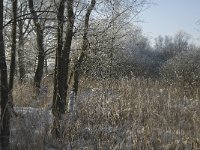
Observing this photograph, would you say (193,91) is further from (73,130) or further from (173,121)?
(73,130)

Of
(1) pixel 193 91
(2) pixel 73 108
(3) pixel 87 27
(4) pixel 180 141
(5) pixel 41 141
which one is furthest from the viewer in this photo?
(3) pixel 87 27

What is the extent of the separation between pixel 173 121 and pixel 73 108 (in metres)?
2.38

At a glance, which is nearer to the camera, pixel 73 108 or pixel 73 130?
pixel 73 130

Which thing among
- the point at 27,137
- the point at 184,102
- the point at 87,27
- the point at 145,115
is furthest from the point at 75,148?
the point at 87,27

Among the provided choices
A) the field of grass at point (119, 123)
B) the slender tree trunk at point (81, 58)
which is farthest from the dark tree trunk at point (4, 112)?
the slender tree trunk at point (81, 58)

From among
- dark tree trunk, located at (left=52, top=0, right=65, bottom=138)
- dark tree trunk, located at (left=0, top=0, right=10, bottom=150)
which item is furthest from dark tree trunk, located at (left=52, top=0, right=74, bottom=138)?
dark tree trunk, located at (left=0, top=0, right=10, bottom=150)

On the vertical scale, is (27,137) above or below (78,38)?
below

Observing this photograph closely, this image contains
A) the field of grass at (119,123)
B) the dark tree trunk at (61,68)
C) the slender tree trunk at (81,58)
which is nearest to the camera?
the field of grass at (119,123)

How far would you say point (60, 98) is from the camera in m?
9.16

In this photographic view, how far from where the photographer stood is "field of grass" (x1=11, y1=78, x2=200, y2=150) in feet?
26.8

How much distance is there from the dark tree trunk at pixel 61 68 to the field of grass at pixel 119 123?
0.25 m

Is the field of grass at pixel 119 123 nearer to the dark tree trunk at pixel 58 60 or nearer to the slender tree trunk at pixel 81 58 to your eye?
the dark tree trunk at pixel 58 60

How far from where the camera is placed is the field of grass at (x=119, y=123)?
817 cm

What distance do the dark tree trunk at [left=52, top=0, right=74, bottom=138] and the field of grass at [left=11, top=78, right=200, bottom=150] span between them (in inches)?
9.8
